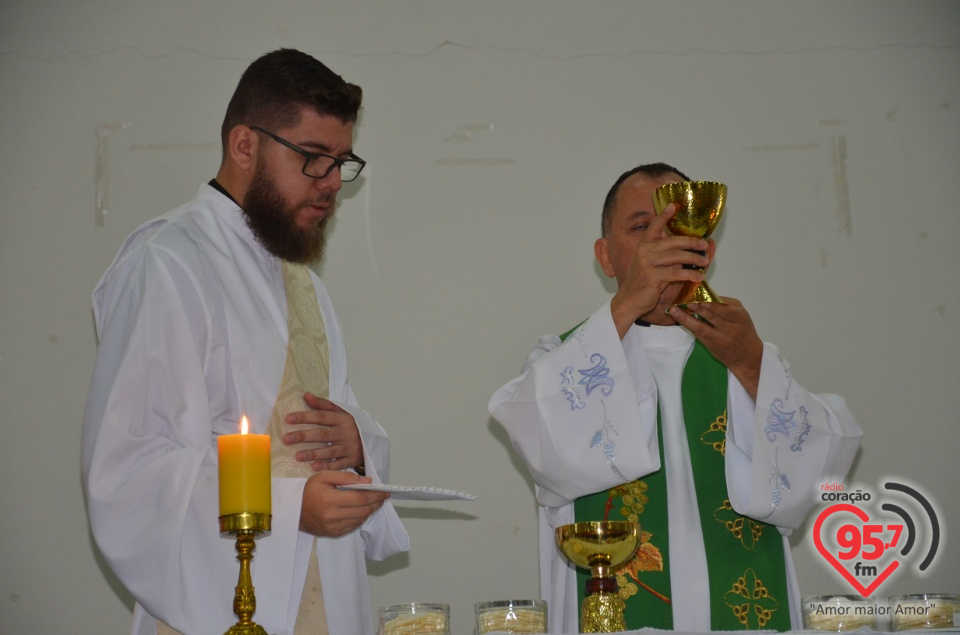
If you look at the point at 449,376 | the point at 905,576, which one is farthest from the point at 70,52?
the point at 905,576

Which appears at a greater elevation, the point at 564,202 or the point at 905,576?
the point at 564,202

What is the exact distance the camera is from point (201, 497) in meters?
3.00

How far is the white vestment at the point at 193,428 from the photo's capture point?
2.97m

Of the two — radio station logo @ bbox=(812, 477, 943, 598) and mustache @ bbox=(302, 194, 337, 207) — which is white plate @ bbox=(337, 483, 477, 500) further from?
radio station logo @ bbox=(812, 477, 943, 598)

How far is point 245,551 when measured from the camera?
2373 mm

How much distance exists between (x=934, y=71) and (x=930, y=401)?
1.60 meters

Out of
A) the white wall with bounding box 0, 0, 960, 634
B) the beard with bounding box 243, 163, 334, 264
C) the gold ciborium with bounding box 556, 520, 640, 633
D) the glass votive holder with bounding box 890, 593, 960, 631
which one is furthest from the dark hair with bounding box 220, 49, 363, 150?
the glass votive holder with bounding box 890, 593, 960, 631

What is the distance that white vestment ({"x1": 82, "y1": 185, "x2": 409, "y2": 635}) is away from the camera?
2.97m

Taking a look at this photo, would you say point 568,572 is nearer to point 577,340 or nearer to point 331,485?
point 577,340

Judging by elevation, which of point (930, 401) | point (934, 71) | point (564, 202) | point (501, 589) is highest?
point (934, 71)

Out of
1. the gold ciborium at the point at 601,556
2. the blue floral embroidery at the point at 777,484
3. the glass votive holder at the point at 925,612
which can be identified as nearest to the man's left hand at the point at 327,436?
the gold ciborium at the point at 601,556

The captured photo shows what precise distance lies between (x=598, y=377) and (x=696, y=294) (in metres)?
0.43

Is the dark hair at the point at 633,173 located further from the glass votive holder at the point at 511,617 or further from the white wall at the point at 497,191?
the glass votive holder at the point at 511,617

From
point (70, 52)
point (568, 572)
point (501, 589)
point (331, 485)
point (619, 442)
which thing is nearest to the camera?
point (331, 485)
